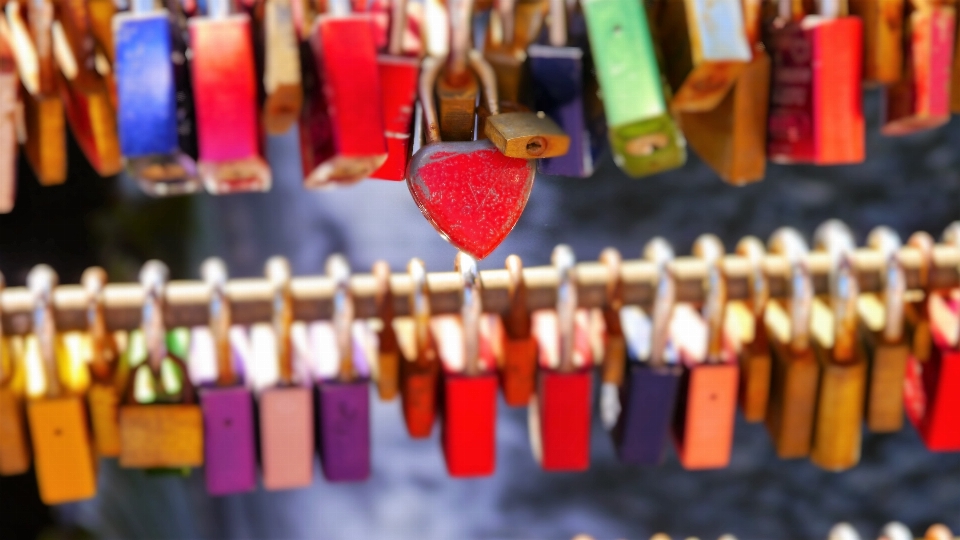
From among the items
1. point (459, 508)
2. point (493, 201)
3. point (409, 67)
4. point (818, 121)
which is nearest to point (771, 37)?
point (818, 121)

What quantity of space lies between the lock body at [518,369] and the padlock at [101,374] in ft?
0.75

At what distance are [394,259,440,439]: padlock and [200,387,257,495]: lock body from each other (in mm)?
94

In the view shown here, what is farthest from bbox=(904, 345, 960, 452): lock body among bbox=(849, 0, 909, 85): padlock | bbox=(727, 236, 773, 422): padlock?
bbox=(849, 0, 909, 85): padlock

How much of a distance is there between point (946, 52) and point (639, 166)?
0.54 feet

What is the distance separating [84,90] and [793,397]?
1.45ft

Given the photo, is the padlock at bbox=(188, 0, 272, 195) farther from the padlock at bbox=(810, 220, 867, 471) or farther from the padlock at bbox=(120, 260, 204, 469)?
the padlock at bbox=(810, 220, 867, 471)

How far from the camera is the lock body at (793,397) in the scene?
56 centimetres

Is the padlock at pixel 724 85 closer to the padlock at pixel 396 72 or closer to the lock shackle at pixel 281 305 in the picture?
the padlock at pixel 396 72

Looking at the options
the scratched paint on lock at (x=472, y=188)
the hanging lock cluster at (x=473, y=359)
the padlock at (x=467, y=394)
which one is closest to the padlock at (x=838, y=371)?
the hanging lock cluster at (x=473, y=359)

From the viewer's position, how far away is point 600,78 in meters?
0.41

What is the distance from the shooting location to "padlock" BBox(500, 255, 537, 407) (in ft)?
1.72

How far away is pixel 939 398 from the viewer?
576 mm

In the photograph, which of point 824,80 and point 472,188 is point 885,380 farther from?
point 472,188

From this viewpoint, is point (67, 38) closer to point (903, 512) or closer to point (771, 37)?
point (771, 37)
